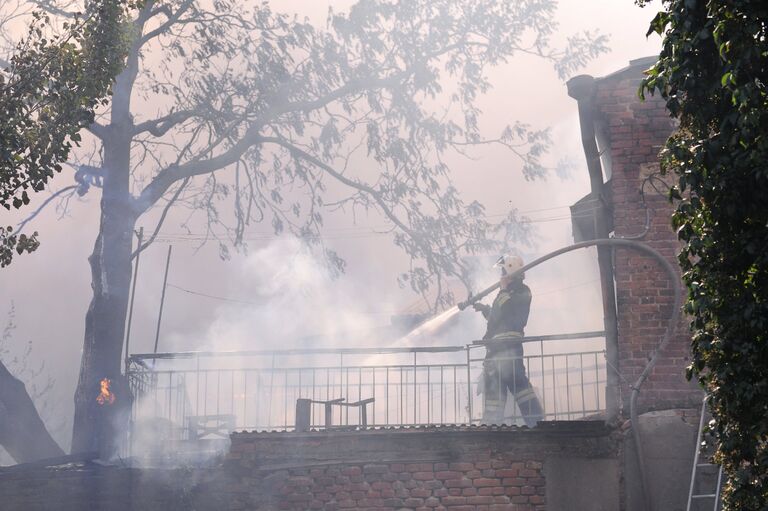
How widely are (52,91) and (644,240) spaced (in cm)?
581

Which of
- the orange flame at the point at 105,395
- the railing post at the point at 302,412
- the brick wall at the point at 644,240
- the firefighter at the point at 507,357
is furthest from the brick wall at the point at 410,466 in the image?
the orange flame at the point at 105,395

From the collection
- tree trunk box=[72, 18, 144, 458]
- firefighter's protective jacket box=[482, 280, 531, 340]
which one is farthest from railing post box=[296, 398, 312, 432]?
tree trunk box=[72, 18, 144, 458]

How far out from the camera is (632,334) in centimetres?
983

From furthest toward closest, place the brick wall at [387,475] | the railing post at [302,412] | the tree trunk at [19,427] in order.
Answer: the tree trunk at [19,427] → the railing post at [302,412] → the brick wall at [387,475]

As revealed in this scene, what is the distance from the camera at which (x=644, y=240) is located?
32.6 feet

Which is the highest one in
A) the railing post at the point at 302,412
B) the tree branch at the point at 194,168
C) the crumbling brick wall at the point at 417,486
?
the tree branch at the point at 194,168

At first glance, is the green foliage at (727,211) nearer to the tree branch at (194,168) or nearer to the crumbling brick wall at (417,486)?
the crumbling brick wall at (417,486)

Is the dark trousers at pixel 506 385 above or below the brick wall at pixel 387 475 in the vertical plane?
above

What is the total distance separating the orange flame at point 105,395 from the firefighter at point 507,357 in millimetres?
6437

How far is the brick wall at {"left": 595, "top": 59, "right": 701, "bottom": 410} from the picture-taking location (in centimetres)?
967

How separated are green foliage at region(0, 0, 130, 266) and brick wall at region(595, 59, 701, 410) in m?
4.90

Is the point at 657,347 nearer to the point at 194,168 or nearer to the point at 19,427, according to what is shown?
the point at 19,427

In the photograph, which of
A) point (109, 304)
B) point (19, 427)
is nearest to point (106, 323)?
point (109, 304)

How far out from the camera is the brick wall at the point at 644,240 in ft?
31.7
